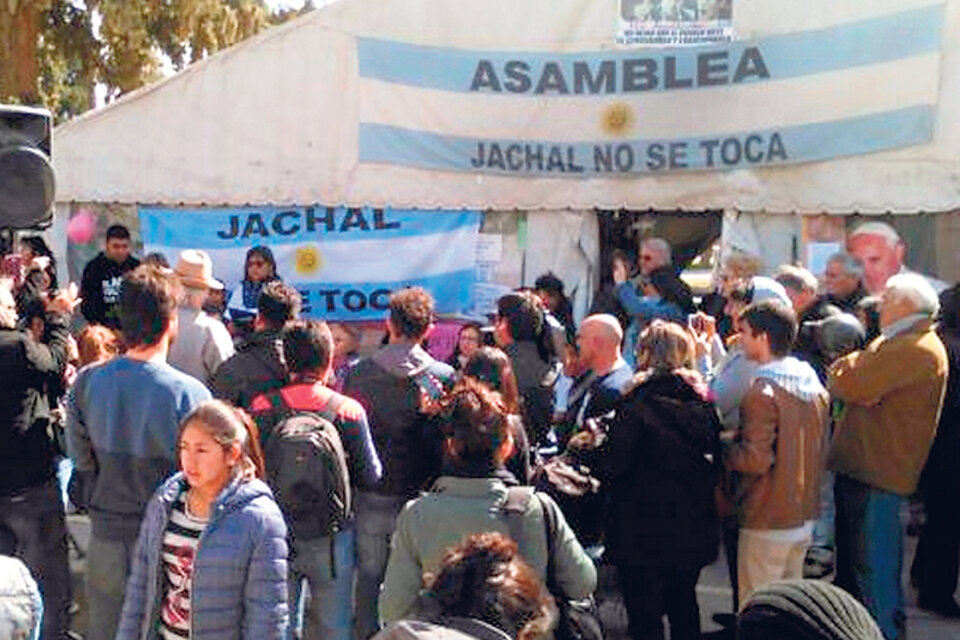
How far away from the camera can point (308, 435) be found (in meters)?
4.80

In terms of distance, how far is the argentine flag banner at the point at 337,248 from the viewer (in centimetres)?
938

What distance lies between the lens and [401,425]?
209 inches

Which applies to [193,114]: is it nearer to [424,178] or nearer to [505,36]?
[424,178]

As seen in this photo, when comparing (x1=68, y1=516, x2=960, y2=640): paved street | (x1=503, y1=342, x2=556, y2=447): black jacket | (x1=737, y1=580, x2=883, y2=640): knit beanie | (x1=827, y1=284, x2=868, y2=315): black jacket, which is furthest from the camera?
(x1=827, y1=284, x2=868, y2=315): black jacket

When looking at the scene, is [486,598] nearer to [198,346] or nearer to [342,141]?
[198,346]

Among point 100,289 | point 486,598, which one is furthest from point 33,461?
point 100,289

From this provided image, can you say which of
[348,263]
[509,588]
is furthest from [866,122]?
[509,588]

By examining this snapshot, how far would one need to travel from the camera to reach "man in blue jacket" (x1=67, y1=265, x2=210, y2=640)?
15.5 feet

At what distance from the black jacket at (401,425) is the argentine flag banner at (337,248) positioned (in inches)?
158

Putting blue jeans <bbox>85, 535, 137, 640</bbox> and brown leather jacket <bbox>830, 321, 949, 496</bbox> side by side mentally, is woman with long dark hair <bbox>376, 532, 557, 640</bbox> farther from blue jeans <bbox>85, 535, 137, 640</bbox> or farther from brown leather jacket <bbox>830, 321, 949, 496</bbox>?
brown leather jacket <bbox>830, 321, 949, 496</bbox>

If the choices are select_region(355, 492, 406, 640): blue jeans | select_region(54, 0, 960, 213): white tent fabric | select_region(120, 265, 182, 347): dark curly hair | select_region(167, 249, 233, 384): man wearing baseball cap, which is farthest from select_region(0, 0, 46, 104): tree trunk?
select_region(355, 492, 406, 640): blue jeans

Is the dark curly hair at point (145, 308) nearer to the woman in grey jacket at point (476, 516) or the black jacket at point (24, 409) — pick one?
the black jacket at point (24, 409)

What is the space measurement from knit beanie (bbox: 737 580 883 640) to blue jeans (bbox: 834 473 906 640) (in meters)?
3.75

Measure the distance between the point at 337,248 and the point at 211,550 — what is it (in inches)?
228
